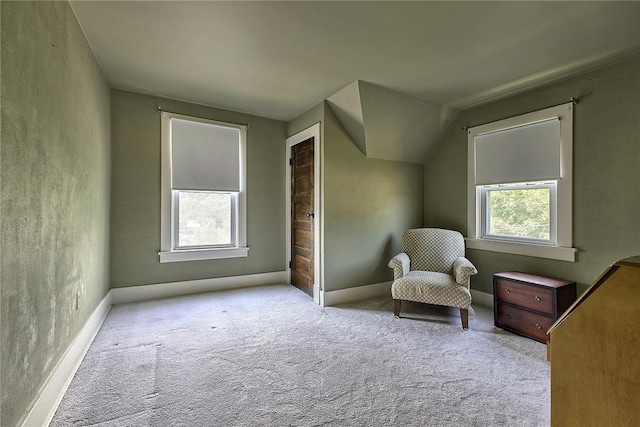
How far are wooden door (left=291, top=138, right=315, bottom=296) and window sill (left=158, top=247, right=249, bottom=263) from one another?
0.73 meters

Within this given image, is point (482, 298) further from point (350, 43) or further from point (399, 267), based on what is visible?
point (350, 43)

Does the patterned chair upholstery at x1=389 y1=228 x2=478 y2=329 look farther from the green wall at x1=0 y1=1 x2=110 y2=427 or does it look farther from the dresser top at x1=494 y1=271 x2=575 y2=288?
the green wall at x1=0 y1=1 x2=110 y2=427

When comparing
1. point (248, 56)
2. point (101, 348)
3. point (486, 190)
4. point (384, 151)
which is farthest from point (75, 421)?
point (486, 190)

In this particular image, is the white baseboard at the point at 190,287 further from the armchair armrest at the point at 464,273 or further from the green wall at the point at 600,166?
the green wall at the point at 600,166

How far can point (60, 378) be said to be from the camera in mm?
1726

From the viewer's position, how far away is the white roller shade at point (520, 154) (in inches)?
112

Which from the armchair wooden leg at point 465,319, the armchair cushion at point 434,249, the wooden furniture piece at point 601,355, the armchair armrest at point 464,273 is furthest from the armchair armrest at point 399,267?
the wooden furniture piece at point 601,355

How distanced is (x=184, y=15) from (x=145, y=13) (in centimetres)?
26

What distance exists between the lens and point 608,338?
918 mm

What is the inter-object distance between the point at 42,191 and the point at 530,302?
142 inches

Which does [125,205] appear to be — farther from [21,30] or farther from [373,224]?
[373,224]

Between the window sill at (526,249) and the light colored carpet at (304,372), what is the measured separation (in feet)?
2.52

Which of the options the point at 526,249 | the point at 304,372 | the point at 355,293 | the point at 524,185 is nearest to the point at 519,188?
the point at 524,185

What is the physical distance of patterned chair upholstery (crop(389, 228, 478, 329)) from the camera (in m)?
2.77
